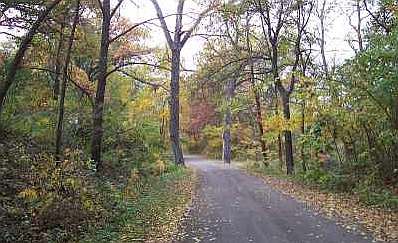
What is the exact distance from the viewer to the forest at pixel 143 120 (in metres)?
11.3

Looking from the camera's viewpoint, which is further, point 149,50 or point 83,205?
point 149,50

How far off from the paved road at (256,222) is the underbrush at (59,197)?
1.02 m

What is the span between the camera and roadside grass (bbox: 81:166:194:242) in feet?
33.1

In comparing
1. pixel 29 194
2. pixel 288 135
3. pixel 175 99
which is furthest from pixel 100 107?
pixel 175 99

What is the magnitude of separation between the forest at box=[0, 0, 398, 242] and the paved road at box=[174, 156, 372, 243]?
429mm

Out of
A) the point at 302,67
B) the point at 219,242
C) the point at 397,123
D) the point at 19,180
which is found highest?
the point at 302,67

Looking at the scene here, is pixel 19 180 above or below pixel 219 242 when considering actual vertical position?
above

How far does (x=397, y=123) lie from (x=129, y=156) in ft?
37.3

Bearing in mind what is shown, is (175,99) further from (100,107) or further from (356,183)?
(356,183)

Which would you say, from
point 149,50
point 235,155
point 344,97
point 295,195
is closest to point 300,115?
point 344,97

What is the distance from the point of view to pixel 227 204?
14.7 m

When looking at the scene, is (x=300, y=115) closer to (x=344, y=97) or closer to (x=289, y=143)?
(x=289, y=143)

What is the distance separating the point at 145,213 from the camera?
41.8 feet

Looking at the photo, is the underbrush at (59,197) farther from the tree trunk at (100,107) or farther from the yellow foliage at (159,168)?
the yellow foliage at (159,168)
